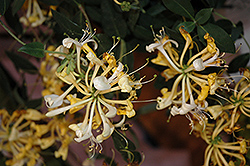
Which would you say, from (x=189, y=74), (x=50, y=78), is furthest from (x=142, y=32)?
(x=50, y=78)

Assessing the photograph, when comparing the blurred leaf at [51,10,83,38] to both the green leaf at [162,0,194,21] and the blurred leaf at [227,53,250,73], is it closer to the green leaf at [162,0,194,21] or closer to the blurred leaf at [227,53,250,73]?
the green leaf at [162,0,194,21]

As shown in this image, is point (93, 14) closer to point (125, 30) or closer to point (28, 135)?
point (125, 30)

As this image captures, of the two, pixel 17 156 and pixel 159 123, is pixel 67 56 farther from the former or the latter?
pixel 159 123

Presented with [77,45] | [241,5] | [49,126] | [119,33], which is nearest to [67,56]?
[77,45]

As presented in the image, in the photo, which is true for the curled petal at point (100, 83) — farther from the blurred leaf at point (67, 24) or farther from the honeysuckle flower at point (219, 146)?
the honeysuckle flower at point (219, 146)

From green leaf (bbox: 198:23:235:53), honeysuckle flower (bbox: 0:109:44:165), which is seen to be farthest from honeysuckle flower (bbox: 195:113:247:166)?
honeysuckle flower (bbox: 0:109:44:165)

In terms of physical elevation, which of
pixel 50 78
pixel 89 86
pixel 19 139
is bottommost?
pixel 19 139
